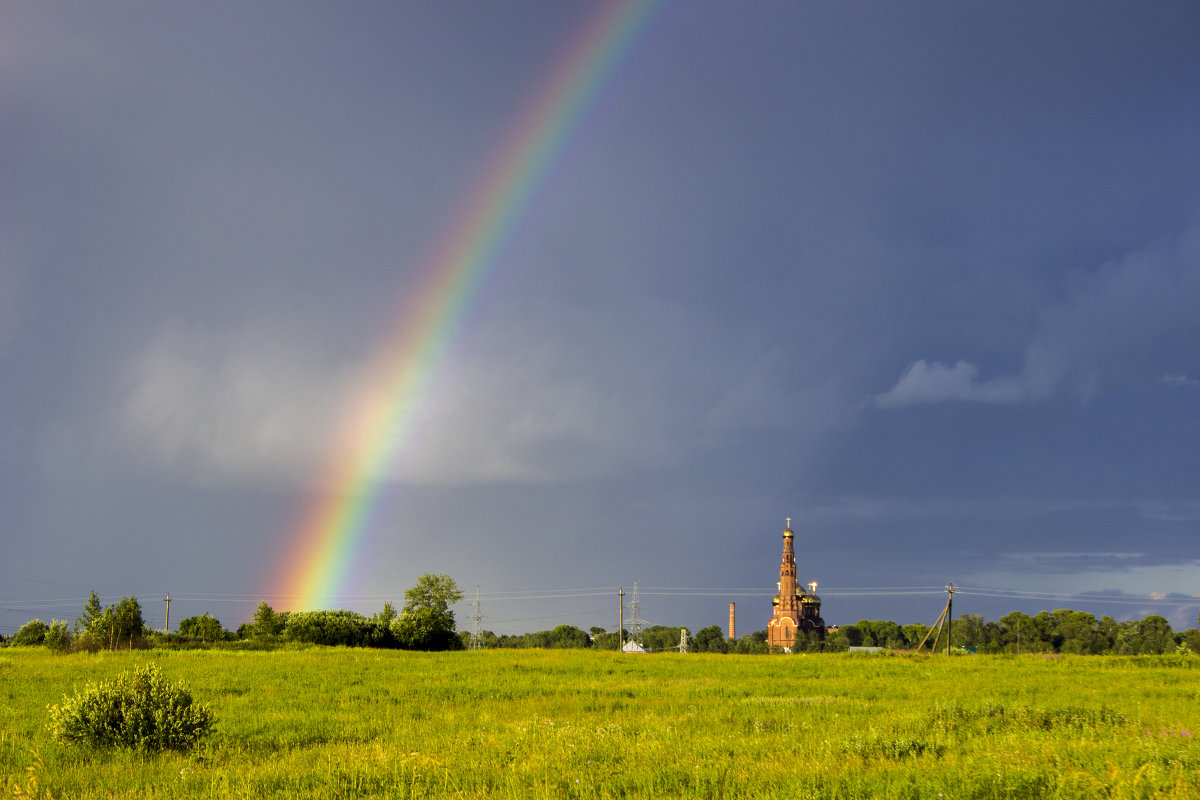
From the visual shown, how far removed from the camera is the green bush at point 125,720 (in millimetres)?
13336

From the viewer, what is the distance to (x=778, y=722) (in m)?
16.3

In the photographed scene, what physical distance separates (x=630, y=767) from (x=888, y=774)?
10.8 ft

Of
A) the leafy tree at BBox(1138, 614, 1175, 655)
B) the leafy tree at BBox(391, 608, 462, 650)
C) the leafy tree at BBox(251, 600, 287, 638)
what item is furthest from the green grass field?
the leafy tree at BBox(1138, 614, 1175, 655)

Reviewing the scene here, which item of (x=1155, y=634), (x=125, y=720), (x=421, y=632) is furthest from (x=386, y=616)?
(x=1155, y=634)

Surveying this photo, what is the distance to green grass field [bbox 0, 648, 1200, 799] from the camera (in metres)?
9.28

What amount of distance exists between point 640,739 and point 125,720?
29.0ft

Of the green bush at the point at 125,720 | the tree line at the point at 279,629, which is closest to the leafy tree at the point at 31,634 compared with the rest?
the tree line at the point at 279,629

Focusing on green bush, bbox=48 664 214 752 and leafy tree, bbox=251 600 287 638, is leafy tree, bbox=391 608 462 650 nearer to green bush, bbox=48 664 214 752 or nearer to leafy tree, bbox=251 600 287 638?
leafy tree, bbox=251 600 287 638

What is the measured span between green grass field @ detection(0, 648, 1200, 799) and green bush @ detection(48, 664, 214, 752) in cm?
34

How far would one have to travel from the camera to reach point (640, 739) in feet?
42.9

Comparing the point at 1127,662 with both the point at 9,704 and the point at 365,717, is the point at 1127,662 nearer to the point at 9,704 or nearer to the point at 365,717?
the point at 365,717

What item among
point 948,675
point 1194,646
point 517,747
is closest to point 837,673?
point 948,675

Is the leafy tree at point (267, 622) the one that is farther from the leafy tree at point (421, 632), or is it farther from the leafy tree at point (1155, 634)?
the leafy tree at point (1155, 634)

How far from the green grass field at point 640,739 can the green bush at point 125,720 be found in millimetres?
338
